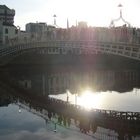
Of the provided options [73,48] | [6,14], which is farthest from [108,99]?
[6,14]

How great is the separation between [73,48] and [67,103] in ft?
83.7

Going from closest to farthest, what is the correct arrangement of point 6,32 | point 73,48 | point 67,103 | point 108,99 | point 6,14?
point 67,103
point 108,99
point 73,48
point 6,32
point 6,14

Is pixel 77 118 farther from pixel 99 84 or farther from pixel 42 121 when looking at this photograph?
pixel 99 84

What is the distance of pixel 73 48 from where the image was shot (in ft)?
208

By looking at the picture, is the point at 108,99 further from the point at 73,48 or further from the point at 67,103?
the point at 73,48

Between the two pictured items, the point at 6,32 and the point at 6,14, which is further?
the point at 6,14

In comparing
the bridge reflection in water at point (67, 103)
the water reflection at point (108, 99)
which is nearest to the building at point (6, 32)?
the bridge reflection in water at point (67, 103)

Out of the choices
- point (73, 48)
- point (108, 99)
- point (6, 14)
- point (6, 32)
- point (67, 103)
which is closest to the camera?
point (67, 103)

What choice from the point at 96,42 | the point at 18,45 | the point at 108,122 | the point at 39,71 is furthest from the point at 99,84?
the point at 108,122

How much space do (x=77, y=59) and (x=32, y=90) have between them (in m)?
36.2

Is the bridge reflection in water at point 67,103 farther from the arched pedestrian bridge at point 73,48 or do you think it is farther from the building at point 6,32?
the building at point 6,32

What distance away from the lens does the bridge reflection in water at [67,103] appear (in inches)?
1200

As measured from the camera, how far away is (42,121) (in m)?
35.2

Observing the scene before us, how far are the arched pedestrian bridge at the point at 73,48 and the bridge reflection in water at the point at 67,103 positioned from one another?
17.9 feet
